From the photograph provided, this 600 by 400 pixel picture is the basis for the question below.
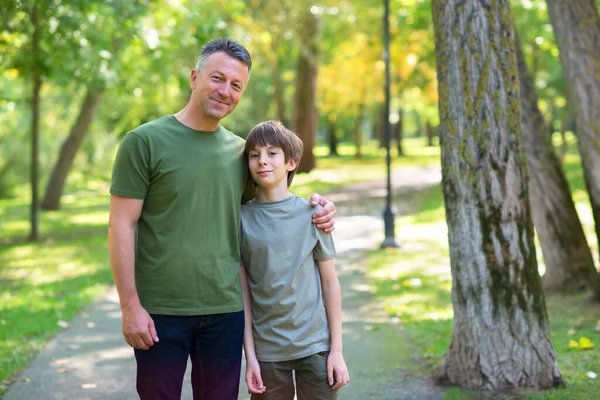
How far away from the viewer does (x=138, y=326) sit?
10.5 feet

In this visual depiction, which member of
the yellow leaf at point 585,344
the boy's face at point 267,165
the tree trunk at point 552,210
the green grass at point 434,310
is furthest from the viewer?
the tree trunk at point 552,210

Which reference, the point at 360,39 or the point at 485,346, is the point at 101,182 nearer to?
the point at 360,39

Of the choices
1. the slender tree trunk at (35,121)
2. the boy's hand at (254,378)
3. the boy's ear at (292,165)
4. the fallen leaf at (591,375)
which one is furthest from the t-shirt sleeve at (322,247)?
the slender tree trunk at (35,121)

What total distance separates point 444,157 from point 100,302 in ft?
17.9

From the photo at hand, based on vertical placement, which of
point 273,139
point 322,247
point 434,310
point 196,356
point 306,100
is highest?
point 306,100

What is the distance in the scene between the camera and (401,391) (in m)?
5.45

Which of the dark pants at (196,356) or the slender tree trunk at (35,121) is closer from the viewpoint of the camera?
the dark pants at (196,356)

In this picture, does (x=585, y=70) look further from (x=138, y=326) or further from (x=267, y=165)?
(x=138, y=326)

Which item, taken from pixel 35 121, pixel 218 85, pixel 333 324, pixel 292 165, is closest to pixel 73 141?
pixel 35 121

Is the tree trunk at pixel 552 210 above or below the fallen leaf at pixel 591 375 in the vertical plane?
above

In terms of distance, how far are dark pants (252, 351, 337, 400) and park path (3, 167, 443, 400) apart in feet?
6.13

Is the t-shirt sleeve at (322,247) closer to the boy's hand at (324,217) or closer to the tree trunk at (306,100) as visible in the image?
the boy's hand at (324,217)

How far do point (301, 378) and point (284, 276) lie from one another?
52 centimetres

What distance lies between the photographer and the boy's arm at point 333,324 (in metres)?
3.49
